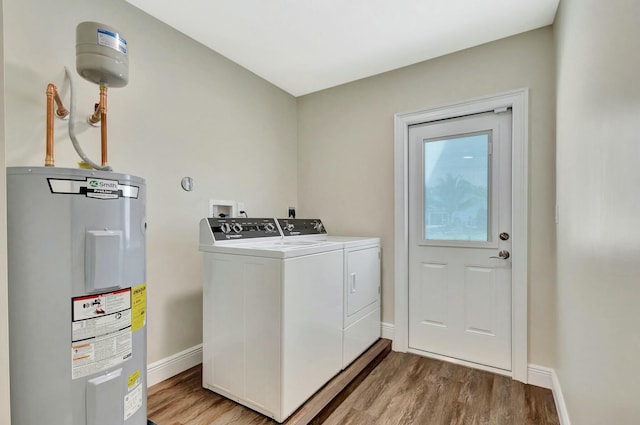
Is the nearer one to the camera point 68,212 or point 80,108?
point 68,212

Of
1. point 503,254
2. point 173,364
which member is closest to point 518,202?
point 503,254

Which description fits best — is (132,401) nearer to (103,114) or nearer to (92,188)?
(92,188)

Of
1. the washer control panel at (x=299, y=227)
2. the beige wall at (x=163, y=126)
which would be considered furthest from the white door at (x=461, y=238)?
the beige wall at (x=163, y=126)

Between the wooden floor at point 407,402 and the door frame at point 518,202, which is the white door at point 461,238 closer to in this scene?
the door frame at point 518,202

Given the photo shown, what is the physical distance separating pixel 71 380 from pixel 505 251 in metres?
2.60

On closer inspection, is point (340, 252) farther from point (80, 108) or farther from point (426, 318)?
point (80, 108)

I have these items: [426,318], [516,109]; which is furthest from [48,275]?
[516,109]

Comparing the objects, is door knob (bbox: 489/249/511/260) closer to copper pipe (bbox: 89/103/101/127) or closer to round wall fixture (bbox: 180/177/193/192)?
round wall fixture (bbox: 180/177/193/192)

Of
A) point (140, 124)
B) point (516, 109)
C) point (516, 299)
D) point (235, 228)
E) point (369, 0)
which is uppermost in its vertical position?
point (369, 0)

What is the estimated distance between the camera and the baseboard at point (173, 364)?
2014 millimetres

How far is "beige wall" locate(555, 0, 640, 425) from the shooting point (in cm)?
81

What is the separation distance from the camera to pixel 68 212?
3.50ft

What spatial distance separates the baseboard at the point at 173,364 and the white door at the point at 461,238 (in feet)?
5.79

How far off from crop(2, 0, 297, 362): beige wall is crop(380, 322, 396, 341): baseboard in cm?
155
